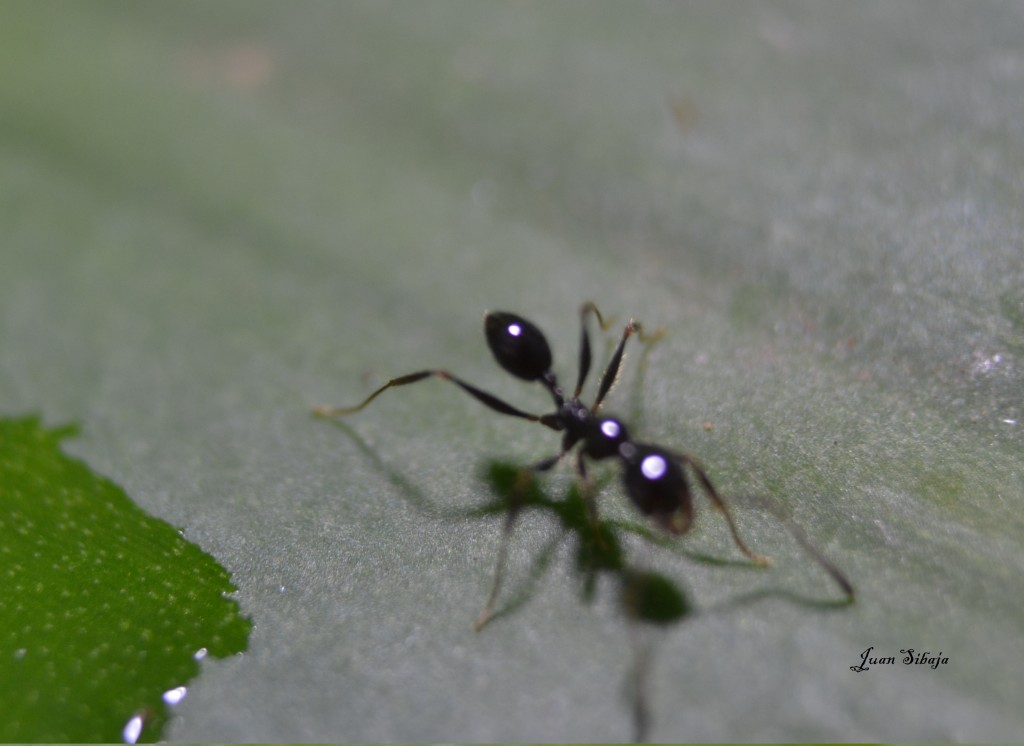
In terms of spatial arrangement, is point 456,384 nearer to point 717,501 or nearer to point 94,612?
point 717,501

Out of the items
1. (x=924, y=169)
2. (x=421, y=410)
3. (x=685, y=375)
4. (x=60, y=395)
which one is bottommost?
(x=60, y=395)

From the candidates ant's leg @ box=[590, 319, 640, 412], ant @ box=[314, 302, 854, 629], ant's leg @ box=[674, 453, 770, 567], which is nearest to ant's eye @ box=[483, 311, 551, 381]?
ant @ box=[314, 302, 854, 629]

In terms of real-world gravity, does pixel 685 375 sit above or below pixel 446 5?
below

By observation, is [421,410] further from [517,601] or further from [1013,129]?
[1013,129]

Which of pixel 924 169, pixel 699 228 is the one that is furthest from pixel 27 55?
pixel 924 169

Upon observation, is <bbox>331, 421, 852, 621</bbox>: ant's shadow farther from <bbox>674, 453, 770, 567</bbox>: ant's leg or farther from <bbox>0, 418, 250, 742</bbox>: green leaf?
<bbox>0, 418, 250, 742</bbox>: green leaf

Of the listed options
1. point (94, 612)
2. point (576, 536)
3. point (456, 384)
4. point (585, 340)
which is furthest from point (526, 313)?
point (94, 612)
